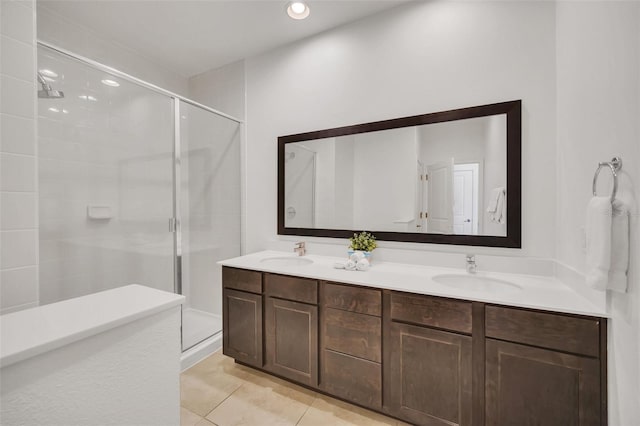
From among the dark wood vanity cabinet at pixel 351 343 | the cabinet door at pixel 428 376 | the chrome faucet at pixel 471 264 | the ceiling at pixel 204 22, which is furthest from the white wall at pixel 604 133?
the ceiling at pixel 204 22

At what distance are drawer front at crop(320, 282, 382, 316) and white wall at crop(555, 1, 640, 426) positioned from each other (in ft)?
3.07

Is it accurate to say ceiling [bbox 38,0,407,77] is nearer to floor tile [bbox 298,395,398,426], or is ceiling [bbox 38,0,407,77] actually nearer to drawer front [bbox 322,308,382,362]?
drawer front [bbox 322,308,382,362]

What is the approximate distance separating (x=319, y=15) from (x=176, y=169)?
1661mm

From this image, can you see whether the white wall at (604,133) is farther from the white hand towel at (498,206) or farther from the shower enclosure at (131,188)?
the shower enclosure at (131,188)

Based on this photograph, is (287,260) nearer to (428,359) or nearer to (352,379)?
(352,379)

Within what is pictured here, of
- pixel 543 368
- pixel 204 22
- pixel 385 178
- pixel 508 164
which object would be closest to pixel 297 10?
pixel 204 22

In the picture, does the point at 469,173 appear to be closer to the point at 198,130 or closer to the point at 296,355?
the point at 296,355

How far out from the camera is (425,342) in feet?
4.65

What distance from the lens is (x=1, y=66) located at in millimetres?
1056

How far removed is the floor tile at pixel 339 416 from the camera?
157 cm

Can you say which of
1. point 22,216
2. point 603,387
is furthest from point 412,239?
point 22,216

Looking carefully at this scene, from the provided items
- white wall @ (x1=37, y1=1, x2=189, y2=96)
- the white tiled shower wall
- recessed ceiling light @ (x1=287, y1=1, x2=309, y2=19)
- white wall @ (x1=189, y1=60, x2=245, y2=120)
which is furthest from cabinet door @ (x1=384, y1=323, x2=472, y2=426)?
white wall @ (x1=37, y1=1, x2=189, y2=96)

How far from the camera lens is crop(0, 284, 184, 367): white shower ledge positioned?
586 mm

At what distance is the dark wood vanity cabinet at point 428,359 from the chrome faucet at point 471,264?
0.41m
